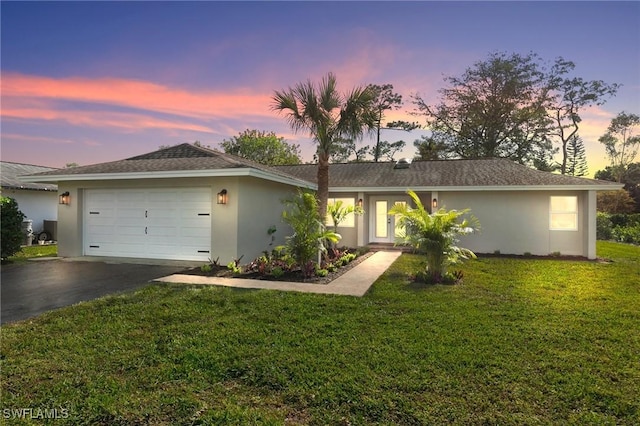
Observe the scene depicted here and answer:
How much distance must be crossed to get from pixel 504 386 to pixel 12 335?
5.37 m

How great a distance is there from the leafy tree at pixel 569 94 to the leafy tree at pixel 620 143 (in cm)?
888

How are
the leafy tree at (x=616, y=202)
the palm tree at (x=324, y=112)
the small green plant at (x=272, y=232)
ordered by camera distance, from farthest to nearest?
the leafy tree at (x=616, y=202)
the small green plant at (x=272, y=232)
the palm tree at (x=324, y=112)

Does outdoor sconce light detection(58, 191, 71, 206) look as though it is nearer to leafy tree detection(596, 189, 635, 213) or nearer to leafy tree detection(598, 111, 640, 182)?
leafy tree detection(596, 189, 635, 213)

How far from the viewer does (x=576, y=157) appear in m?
33.4

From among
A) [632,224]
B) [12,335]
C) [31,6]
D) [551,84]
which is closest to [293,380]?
[12,335]

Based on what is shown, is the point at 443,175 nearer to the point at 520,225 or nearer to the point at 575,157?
the point at 520,225

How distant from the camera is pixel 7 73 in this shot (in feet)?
29.4

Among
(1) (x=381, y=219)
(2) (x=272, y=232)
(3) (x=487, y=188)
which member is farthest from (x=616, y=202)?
(2) (x=272, y=232)

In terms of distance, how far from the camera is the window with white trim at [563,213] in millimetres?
12062

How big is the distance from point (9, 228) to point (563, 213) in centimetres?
1716

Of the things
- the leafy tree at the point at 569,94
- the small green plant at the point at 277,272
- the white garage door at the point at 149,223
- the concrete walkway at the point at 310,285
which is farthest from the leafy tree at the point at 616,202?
the white garage door at the point at 149,223

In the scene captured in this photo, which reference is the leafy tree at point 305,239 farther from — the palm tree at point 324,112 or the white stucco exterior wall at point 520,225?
the white stucco exterior wall at point 520,225

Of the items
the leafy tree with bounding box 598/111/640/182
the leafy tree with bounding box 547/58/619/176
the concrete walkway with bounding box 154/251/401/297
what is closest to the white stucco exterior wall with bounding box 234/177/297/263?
the concrete walkway with bounding box 154/251/401/297

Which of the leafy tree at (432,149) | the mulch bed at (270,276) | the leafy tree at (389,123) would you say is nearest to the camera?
the mulch bed at (270,276)
